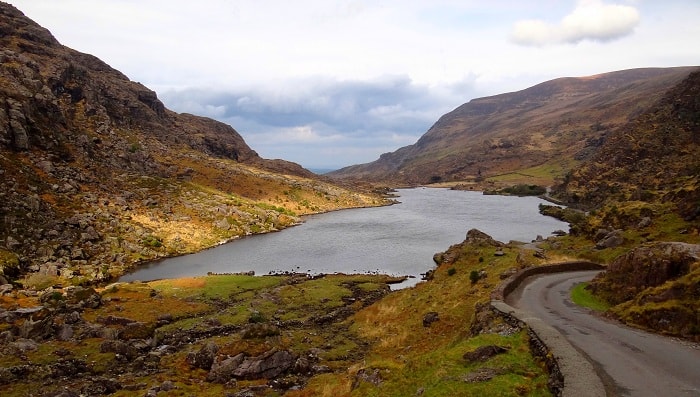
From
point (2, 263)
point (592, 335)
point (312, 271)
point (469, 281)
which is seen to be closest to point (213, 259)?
point (312, 271)

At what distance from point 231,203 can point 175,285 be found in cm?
6769

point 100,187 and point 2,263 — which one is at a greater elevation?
point 100,187

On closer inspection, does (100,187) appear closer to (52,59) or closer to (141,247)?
(141,247)

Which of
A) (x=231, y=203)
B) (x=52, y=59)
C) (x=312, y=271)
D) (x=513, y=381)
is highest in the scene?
(x=52, y=59)

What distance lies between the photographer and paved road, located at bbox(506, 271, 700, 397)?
16.5 m

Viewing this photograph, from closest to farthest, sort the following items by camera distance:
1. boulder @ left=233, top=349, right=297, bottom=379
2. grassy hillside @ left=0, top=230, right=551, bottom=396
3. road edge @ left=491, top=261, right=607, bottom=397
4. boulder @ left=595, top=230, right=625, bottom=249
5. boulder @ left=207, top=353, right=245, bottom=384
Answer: road edge @ left=491, top=261, right=607, bottom=397 < grassy hillside @ left=0, top=230, right=551, bottom=396 < boulder @ left=207, top=353, right=245, bottom=384 < boulder @ left=233, top=349, right=297, bottom=379 < boulder @ left=595, top=230, right=625, bottom=249

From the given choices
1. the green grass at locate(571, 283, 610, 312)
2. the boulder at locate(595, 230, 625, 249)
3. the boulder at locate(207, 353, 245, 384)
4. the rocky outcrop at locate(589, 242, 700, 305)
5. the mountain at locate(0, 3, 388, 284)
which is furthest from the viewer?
the mountain at locate(0, 3, 388, 284)

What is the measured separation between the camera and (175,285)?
59.6m

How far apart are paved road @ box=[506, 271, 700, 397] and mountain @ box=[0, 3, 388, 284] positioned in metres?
61.9

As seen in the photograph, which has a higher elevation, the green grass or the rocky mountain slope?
the rocky mountain slope

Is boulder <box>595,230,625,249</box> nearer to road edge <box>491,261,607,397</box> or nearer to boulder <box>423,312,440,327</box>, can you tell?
boulder <box>423,312,440,327</box>

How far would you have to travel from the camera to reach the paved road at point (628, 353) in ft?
54.2

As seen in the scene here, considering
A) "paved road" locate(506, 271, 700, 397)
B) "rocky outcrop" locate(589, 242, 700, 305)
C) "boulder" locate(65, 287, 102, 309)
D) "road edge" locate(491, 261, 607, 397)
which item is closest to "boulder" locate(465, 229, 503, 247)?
"rocky outcrop" locate(589, 242, 700, 305)

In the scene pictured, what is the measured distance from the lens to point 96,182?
102 metres
